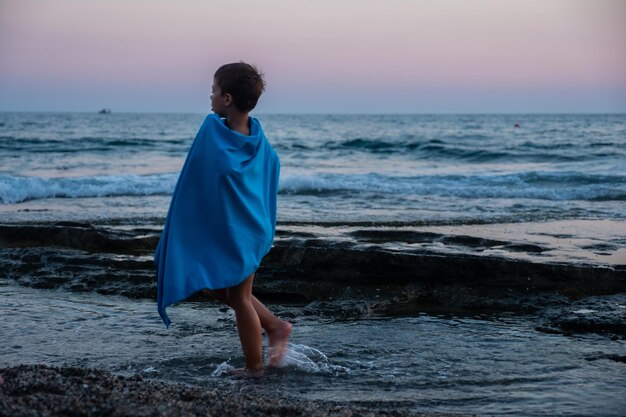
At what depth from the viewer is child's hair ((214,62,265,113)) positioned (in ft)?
12.8

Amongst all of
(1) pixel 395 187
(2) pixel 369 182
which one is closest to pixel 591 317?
(1) pixel 395 187

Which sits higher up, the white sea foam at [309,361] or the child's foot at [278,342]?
the child's foot at [278,342]

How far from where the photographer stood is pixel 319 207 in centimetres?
1338

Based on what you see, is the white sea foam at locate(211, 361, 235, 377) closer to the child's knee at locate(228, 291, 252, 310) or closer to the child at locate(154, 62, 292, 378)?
the child's knee at locate(228, 291, 252, 310)

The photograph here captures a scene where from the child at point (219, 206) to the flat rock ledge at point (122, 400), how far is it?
0.59 metres

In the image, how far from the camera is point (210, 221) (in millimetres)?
3902

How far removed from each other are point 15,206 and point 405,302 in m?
10.0

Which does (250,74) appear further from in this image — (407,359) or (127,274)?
(127,274)

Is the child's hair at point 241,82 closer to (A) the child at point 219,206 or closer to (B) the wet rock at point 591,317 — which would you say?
(A) the child at point 219,206

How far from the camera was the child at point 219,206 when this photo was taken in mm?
3873

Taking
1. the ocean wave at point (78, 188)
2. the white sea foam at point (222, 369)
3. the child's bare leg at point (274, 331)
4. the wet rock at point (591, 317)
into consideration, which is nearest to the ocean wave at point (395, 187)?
the ocean wave at point (78, 188)

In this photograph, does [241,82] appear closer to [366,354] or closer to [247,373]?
[247,373]

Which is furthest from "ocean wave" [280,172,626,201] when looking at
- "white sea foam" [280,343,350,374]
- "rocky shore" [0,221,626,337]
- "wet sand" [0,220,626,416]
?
"white sea foam" [280,343,350,374]

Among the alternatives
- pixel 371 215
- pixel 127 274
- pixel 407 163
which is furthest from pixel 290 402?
pixel 407 163
